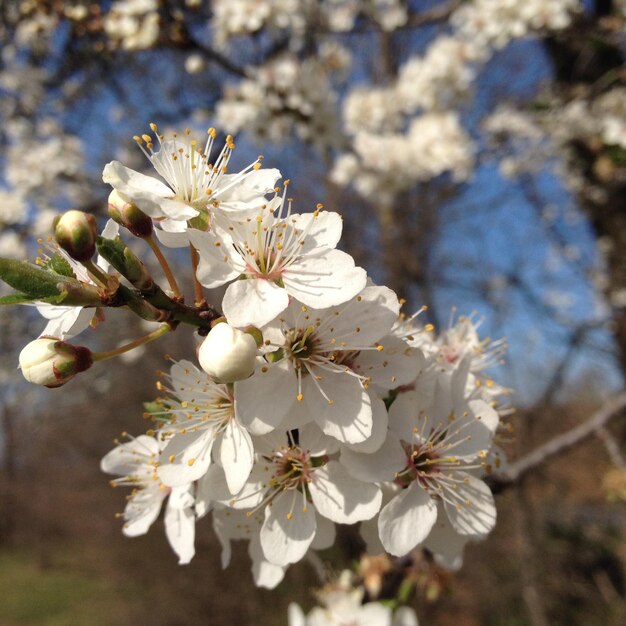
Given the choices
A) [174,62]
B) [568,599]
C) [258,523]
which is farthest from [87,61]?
[568,599]

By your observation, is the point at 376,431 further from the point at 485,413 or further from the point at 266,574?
the point at 266,574

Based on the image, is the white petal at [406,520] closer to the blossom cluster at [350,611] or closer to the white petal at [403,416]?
the white petal at [403,416]

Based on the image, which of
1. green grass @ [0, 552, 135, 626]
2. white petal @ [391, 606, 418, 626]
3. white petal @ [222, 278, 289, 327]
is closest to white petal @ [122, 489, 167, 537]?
white petal @ [222, 278, 289, 327]

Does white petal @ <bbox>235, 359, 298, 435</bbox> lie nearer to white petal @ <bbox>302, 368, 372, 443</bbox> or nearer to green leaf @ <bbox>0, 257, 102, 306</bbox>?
white petal @ <bbox>302, 368, 372, 443</bbox>

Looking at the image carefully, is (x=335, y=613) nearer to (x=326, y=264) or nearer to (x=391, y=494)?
(x=391, y=494)

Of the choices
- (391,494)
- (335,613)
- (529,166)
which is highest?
→ (391,494)
